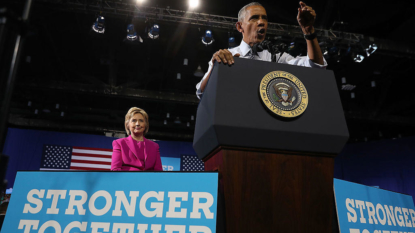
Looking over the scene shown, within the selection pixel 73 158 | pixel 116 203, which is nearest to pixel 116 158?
pixel 116 203

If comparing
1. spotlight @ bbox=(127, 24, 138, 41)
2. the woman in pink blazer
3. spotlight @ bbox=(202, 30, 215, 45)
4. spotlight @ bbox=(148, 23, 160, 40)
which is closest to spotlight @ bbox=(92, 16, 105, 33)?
spotlight @ bbox=(127, 24, 138, 41)

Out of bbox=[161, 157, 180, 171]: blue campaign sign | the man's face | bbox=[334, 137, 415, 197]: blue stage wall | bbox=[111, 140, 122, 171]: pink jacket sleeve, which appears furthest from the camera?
bbox=[161, 157, 180, 171]: blue campaign sign

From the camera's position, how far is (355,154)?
31.9 feet

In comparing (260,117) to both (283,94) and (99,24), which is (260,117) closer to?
(283,94)

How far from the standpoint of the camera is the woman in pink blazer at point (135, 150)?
1.78 meters

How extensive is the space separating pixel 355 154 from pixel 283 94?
10224mm

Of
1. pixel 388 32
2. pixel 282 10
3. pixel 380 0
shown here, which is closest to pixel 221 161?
pixel 282 10

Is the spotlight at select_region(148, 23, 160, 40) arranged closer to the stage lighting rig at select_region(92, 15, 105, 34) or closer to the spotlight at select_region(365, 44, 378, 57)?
the stage lighting rig at select_region(92, 15, 105, 34)

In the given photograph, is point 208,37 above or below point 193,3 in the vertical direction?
below

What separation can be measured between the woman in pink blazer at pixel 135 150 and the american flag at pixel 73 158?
23.6 feet

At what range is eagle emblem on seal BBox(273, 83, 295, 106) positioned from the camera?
0.83m

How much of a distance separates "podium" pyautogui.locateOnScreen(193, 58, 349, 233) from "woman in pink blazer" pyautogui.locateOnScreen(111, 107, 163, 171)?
3.48 feet

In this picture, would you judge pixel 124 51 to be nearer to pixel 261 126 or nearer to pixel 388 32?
pixel 388 32

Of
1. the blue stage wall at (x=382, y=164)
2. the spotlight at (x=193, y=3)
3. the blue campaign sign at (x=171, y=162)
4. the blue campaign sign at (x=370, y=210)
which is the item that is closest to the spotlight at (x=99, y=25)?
the spotlight at (x=193, y=3)
